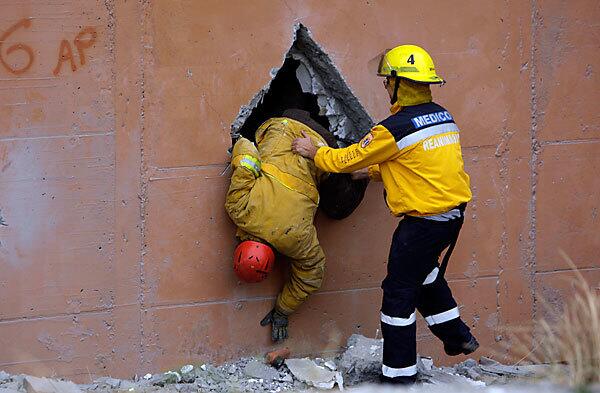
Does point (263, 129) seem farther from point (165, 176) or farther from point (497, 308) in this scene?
point (497, 308)

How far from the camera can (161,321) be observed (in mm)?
6293

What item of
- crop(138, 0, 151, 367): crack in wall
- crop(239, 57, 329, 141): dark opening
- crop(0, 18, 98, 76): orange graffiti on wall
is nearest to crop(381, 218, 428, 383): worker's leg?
crop(239, 57, 329, 141): dark opening

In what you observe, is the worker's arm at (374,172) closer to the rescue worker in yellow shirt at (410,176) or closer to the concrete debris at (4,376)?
the rescue worker in yellow shirt at (410,176)

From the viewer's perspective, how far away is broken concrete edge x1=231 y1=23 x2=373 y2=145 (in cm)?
636

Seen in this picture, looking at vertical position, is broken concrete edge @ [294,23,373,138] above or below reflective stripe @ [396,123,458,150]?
above

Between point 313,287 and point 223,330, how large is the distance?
0.59 m

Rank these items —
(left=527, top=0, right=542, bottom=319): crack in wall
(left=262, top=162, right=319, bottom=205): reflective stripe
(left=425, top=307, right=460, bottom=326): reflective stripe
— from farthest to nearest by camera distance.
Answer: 1. (left=527, top=0, right=542, bottom=319): crack in wall
2. (left=425, top=307, right=460, bottom=326): reflective stripe
3. (left=262, top=162, right=319, bottom=205): reflective stripe

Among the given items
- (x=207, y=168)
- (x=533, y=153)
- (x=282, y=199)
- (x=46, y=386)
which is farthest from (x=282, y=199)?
(x=533, y=153)

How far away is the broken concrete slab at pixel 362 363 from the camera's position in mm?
6309

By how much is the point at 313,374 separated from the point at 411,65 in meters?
1.86

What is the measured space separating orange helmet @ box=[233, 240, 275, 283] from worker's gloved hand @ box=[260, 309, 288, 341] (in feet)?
1.35

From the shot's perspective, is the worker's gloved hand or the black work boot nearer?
the black work boot

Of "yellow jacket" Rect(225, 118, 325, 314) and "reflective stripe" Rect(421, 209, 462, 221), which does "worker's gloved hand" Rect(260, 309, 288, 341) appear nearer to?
"yellow jacket" Rect(225, 118, 325, 314)

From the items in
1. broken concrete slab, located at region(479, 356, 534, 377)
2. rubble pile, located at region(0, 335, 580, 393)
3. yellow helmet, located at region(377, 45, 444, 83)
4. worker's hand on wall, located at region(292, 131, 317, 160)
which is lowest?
broken concrete slab, located at region(479, 356, 534, 377)
